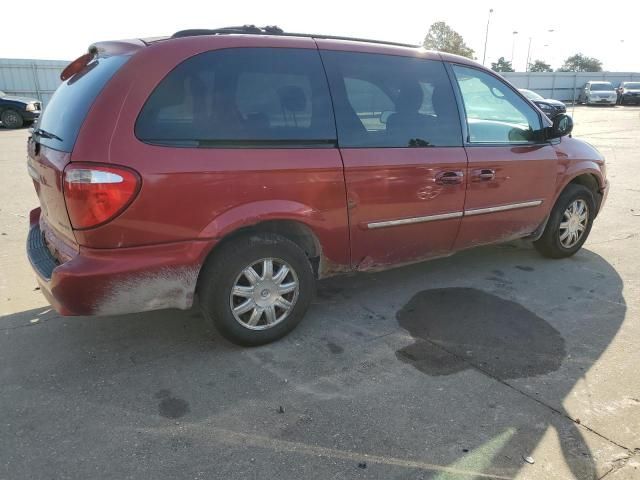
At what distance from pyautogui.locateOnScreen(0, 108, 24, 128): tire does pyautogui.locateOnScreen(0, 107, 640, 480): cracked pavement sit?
15.5 m

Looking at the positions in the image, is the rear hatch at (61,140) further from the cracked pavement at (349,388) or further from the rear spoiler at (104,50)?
the cracked pavement at (349,388)

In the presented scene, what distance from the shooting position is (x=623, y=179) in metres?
9.36

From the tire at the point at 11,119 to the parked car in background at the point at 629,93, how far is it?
3746 cm

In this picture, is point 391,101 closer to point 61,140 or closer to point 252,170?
point 252,170

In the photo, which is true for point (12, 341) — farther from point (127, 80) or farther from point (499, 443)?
point (499, 443)

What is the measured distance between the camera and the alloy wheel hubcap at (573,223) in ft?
16.0

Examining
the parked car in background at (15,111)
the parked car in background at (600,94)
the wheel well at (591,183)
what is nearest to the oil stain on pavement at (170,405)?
the wheel well at (591,183)

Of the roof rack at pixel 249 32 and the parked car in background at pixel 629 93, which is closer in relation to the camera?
the roof rack at pixel 249 32

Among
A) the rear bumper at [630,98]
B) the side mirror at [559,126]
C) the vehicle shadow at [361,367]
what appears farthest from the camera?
the rear bumper at [630,98]

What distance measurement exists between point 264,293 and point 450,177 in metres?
1.65

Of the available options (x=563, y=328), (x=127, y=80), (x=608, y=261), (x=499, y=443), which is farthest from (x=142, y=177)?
(x=608, y=261)

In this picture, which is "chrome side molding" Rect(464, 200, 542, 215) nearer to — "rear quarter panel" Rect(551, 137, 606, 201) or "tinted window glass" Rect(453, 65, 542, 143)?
"rear quarter panel" Rect(551, 137, 606, 201)

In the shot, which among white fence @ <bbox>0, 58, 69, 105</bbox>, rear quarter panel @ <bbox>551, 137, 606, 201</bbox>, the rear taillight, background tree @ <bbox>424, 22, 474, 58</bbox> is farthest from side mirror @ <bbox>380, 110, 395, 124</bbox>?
background tree @ <bbox>424, 22, 474, 58</bbox>

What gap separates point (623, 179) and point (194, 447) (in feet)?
31.4
